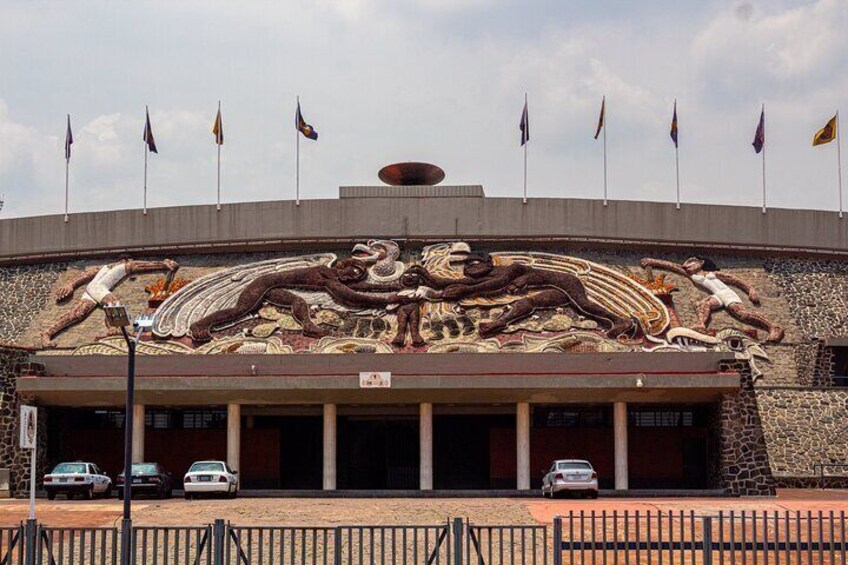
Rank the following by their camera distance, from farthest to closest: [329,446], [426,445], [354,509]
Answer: [329,446] < [426,445] < [354,509]

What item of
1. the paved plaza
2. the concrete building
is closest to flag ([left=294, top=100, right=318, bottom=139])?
the concrete building

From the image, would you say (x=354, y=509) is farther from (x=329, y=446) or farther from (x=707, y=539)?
(x=707, y=539)

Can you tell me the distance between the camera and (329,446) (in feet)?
134

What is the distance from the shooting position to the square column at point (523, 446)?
40.1m

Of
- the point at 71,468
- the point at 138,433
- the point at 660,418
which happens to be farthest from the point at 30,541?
the point at 660,418

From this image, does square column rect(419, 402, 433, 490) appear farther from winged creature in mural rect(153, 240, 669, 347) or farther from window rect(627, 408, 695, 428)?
window rect(627, 408, 695, 428)

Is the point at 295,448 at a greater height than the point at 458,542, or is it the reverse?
the point at 458,542

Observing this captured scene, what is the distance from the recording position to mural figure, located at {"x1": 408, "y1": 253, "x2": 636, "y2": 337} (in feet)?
153

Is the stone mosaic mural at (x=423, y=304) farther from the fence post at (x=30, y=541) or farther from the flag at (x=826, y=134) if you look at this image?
the fence post at (x=30, y=541)

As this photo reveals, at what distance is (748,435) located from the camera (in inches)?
1490

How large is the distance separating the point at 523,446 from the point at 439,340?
282 inches

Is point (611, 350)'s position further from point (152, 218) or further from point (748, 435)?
point (152, 218)

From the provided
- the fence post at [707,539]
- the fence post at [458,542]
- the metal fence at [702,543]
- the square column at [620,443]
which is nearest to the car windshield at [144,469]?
the metal fence at [702,543]

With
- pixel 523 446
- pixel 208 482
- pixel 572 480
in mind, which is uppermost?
pixel 523 446
